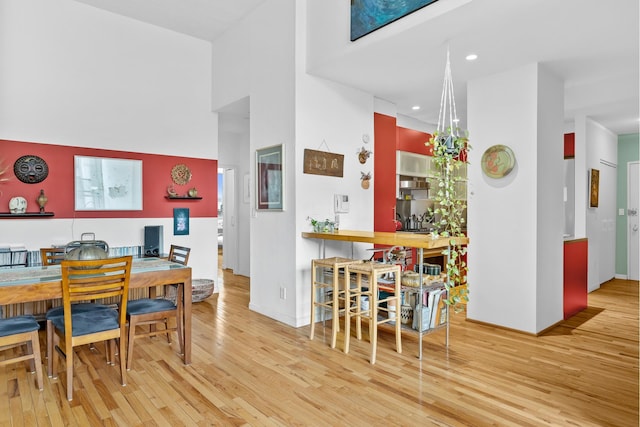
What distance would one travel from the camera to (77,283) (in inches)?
99.2

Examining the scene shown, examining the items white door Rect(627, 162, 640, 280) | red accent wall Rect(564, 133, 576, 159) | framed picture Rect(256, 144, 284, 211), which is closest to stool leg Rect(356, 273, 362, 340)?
framed picture Rect(256, 144, 284, 211)

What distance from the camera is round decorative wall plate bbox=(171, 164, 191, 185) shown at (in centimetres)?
536

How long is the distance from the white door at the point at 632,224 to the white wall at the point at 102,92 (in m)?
7.42

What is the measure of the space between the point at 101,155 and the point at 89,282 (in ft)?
9.12

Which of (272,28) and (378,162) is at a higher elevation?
(272,28)

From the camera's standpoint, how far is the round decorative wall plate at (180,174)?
5.36 meters

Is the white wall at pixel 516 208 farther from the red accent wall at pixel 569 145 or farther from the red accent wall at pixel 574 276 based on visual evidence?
the red accent wall at pixel 569 145

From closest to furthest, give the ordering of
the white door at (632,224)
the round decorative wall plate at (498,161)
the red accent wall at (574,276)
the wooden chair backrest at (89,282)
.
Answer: the wooden chair backrest at (89,282) < the round decorative wall plate at (498,161) < the red accent wall at (574,276) < the white door at (632,224)

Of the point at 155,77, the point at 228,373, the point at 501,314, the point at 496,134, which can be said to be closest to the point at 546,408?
the point at 501,314

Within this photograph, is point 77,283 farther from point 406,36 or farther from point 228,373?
point 406,36

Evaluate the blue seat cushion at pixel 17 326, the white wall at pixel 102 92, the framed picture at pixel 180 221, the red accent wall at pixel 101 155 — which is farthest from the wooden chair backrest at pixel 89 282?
the framed picture at pixel 180 221

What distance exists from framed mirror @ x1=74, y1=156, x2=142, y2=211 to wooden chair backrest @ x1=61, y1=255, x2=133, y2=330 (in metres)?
2.32

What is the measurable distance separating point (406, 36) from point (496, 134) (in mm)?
1590

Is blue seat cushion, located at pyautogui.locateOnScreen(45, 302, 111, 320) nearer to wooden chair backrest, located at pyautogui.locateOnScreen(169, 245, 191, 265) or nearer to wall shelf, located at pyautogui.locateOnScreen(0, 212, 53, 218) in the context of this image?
wooden chair backrest, located at pyautogui.locateOnScreen(169, 245, 191, 265)
